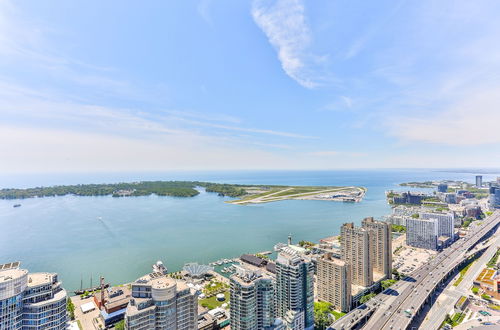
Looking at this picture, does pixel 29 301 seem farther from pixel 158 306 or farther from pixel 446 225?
pixel 446 225

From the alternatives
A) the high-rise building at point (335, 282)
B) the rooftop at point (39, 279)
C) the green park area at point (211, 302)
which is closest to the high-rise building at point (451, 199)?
the high-rise building at point (335, 282)

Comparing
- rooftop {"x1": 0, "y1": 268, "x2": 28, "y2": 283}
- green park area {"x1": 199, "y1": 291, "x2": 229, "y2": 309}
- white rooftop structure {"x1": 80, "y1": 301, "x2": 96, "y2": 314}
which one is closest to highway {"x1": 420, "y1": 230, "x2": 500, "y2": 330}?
green park area {"x1": 199, "y1": 291, "x2": 229, "y2": 309}

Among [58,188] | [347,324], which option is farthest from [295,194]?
[58,188]

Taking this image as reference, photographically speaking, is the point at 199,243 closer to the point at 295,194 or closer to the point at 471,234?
the point at 471,234

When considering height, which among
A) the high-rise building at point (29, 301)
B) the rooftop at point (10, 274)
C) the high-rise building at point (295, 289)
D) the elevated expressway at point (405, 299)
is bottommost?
the elevated expressway at point (405, 299)

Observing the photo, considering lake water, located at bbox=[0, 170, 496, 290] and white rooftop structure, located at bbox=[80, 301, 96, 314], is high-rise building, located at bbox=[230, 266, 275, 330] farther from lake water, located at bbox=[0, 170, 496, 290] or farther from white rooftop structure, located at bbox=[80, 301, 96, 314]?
lake water, located at bbox=[0, 170, 496, 290]

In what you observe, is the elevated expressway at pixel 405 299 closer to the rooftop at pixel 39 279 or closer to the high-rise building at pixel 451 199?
the rooftop at pixel 39 279

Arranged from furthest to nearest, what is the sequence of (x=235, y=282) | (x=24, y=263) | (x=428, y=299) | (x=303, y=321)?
(x=24, y=263) < (x=428, y=299) < (x=303, y=321) < (x=235, y=282)
